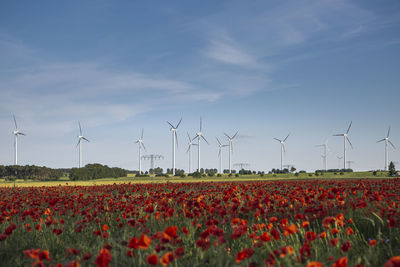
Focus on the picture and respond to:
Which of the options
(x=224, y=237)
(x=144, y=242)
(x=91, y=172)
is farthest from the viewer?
(x=91, y=172)

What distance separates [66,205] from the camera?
1183 centimetres

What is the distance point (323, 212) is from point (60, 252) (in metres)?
6.04

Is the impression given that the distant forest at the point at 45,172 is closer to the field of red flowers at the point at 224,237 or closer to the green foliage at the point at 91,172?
the green foliage at the point at 91,172

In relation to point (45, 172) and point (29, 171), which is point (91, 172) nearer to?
point (45, 172)

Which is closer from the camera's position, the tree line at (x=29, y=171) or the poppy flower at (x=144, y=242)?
the poppy flower at (x=144, y=242)

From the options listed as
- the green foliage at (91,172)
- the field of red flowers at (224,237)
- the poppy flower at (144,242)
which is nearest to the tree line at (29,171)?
the green foliage at (91,172)

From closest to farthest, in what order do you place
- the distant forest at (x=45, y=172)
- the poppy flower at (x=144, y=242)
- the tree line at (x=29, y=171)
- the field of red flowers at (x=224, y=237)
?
the poppy flower at (x=144, y=242) → the field of red flowers at (x=224, y=237) → the distant forest at (x=45, y=172) → the tree line at (x=29, y=171)

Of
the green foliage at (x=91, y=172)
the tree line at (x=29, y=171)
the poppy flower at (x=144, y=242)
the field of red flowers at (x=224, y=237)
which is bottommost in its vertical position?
the tree line at (x=29, y=171)

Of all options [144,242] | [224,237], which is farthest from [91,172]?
[144,242]

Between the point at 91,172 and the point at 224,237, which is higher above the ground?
the point at 224,237

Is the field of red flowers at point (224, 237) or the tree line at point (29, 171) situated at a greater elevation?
the field of red flowers at point (224, 237)

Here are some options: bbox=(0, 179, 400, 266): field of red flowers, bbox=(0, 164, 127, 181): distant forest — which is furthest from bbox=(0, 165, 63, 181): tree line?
bbox=(0, 179, 400, 266): field of red flowers

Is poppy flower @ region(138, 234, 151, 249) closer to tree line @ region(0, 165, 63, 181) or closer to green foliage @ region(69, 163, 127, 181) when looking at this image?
green foliage @ region(69, 163, 127, 181)

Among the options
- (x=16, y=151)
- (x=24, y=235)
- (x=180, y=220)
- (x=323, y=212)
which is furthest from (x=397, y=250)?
(x=16, y=151)
